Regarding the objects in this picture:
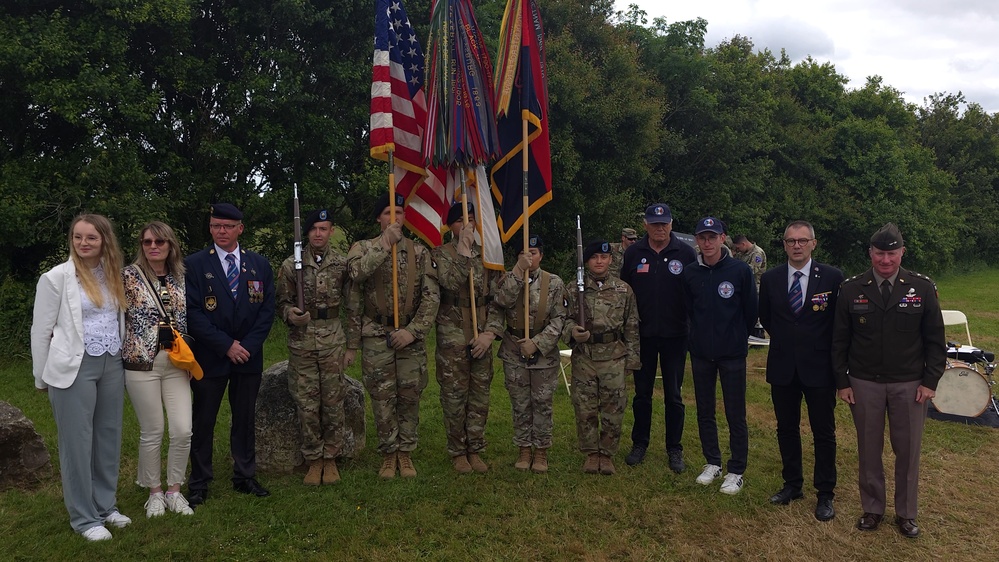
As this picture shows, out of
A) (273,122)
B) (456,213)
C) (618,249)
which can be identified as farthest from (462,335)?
(273,122)

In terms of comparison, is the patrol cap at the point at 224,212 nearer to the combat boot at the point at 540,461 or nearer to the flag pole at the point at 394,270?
the flag pole at the point at 394,270

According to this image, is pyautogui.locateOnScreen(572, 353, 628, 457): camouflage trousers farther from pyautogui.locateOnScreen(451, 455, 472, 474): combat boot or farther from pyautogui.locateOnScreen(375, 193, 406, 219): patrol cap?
pyautogui.locateOnScreen(375, 193, 406, 219): patrol cap

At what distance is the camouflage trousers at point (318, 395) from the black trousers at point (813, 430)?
11.7ft

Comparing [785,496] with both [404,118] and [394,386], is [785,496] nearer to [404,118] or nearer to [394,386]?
[394,386]

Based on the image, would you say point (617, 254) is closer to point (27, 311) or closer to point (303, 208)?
point (303, 208)

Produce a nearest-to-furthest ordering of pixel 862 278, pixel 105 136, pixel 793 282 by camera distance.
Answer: pixel 862 278, pixel 793 282, pixel 105 136

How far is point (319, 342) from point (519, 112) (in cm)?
282

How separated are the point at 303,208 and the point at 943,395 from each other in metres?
10.6

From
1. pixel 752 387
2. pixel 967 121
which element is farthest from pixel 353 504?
pixel 967 121

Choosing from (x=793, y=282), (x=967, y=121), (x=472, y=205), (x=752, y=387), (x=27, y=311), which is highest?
(x=967, y=121)

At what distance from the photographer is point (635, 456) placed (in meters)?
5.76

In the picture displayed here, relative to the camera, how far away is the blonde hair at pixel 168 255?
4.46 metres

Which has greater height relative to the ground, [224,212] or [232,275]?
[224,212]

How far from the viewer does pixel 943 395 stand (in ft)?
23.2
